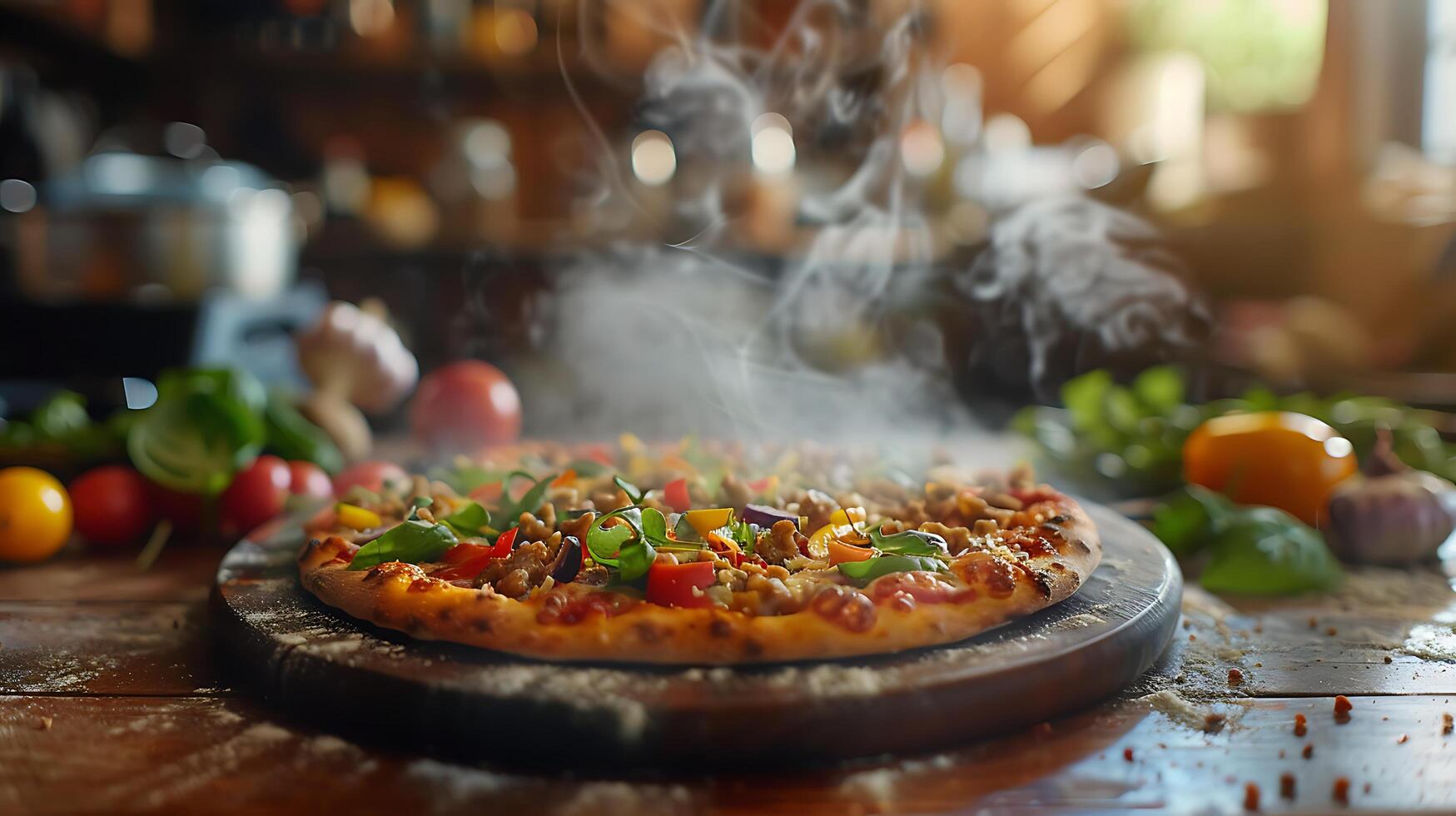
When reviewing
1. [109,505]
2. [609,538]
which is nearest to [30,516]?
[109,505]

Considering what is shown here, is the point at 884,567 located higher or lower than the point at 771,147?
lower

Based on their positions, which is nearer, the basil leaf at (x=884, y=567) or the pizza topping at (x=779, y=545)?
the basil leaf at (x=884, y=567)

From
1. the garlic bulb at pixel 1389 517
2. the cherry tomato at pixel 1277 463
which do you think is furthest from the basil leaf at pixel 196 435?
the garlic bulb at pixel 1389 517

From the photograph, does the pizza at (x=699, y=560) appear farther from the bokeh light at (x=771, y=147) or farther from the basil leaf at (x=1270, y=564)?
the bokeh light at (x=771, y=147)

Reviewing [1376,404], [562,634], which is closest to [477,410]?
[562,634]

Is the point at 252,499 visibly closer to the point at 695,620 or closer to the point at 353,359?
the point at 353,359

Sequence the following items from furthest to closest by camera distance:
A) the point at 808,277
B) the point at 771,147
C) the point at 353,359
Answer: the point at 771,147 < the point at 808,277 < the point at 353,359
